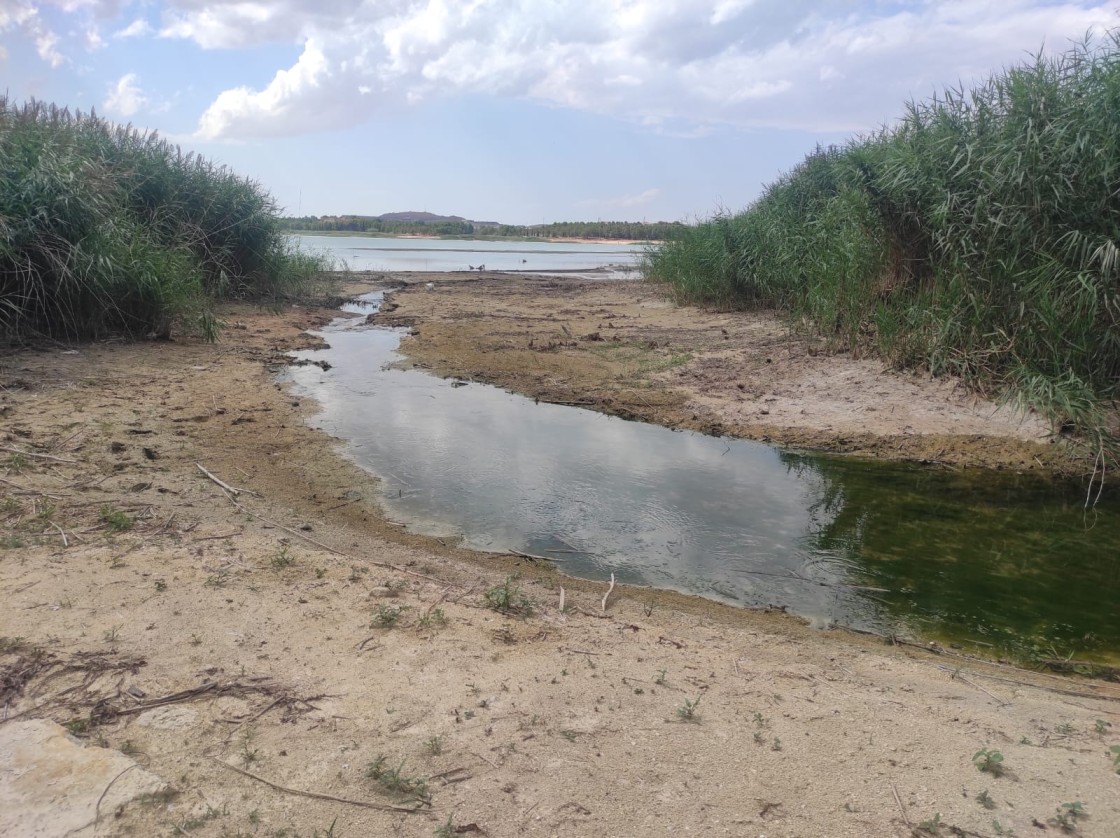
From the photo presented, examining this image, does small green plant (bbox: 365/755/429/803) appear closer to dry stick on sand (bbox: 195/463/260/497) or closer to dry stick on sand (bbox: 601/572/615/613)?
dry stick on sand (bbox: 601/572/615/613)

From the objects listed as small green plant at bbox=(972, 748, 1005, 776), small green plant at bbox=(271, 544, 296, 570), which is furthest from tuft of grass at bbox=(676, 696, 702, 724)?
small green plant at bbox=(271, 544, 296, 570)

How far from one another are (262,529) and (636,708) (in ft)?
9.21

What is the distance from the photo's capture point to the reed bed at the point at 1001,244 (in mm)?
7004

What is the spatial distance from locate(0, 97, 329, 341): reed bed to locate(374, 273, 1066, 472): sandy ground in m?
3.63

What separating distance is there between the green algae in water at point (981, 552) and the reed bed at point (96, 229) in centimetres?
848

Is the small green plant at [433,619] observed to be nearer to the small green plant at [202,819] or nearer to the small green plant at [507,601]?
the small green plant at [507,601]

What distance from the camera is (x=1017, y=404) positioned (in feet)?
24.9

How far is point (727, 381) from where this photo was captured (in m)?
Result: 10.1

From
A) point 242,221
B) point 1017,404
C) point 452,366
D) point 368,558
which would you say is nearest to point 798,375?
point 1017,404

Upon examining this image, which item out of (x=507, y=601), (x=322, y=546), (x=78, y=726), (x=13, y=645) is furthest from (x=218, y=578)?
(x=507, y=601)

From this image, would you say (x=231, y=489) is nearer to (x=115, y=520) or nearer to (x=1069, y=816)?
(x=115, y=520)

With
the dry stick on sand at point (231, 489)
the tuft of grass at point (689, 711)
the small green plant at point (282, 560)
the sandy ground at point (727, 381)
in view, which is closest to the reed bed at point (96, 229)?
the sandy ground at point (727, 381)

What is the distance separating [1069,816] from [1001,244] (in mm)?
6629

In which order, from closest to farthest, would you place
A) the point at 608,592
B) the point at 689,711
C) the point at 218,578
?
Answer: the point at 689,711
the point at 218,578
the point at 608,592
